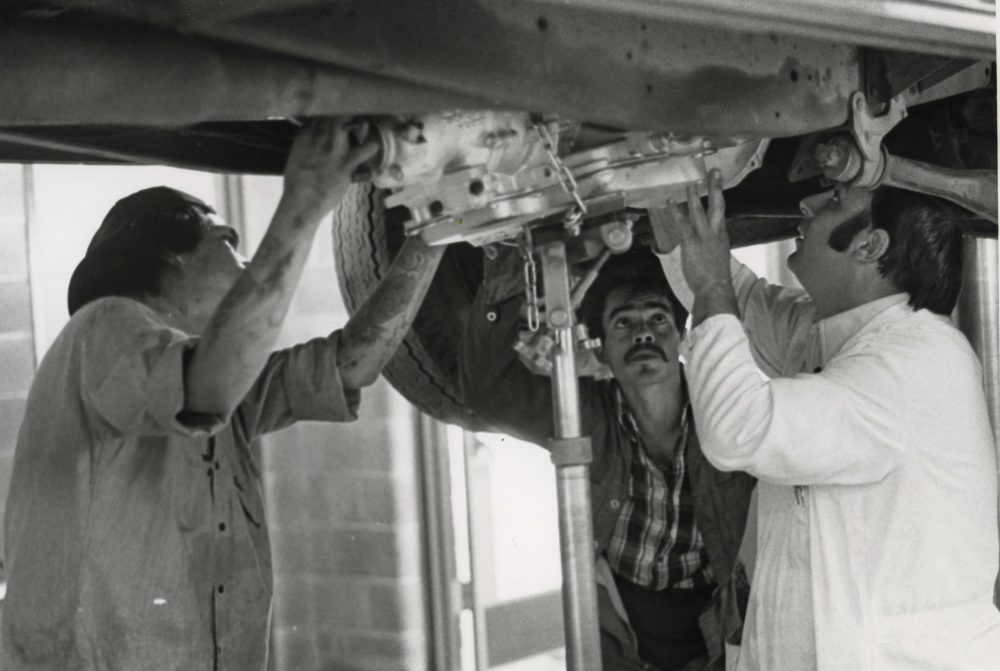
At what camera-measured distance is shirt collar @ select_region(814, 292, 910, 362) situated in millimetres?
2279

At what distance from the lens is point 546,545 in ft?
17.4

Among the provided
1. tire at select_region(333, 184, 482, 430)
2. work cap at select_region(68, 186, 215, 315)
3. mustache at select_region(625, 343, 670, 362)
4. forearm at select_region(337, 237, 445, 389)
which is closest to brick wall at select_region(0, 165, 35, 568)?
tire at select_region(333, 184, 482, 430)

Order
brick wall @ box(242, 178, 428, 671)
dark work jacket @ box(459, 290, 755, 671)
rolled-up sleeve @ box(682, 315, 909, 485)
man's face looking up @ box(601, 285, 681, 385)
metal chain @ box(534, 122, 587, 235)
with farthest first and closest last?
brick wall @ box(242, 178, 428, 671) < man's face looking up @ box(601, 285, 681, 385) < dark work jacket @ box(459, 290, 755, 671) < rolled-up sleeve @ box(682, 315, 909, 485) < metal chain @ box(534, 122, 587, 235)

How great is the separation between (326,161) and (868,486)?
1.05m

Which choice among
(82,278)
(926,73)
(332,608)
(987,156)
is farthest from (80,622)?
(332,608)

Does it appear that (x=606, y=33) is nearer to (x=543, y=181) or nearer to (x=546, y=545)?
(x=543, y=181)

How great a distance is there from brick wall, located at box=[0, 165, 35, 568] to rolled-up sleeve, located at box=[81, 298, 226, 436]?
233 cm

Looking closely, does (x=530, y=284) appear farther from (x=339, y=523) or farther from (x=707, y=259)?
(x=339, y=523)

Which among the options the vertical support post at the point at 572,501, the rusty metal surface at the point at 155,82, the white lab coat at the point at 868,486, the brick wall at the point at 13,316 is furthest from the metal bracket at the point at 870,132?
the brick wall at the point at 13,316

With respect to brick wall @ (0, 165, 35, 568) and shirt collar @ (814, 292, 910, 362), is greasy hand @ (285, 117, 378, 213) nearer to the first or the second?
shirt collar @ (814, 292, 910, 362)

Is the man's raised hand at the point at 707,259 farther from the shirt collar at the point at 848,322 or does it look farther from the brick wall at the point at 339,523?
the brick wall at the point at 339,523

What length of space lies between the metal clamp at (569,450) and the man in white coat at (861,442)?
0.89 feet

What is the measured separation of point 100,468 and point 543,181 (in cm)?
86

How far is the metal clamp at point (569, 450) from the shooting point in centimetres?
188
